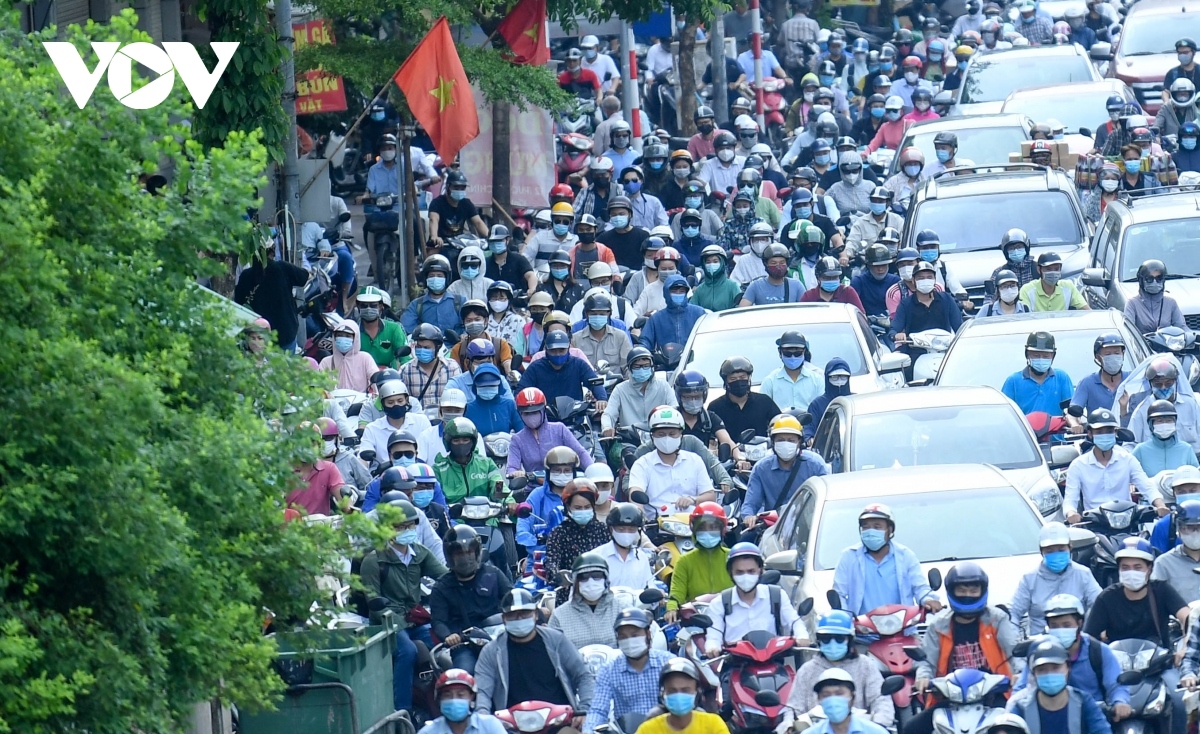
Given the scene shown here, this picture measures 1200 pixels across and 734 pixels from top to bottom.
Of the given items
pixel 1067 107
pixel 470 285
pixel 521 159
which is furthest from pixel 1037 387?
pixel 1067 107

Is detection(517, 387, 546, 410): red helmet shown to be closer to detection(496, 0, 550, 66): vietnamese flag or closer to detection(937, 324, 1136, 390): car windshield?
detection(937, 324, 1136, 390): car windshield

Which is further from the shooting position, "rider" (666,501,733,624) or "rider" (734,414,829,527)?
"rider" (734,414,829,527)

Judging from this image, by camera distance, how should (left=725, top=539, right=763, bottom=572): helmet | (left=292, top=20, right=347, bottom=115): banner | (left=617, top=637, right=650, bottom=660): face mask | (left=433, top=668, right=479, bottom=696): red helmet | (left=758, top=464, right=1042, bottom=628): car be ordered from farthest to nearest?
(left=292, top=20, right=347, bottom=115): banner → (left=758, top=464, right=1042, bottom=628): car → (left=725, top=539, right=763, bottom=572): helmet → (left=617, top=637, right=650, bottom=660): face mask → (left=433, top=668, right=479, bottom=696): red helmet

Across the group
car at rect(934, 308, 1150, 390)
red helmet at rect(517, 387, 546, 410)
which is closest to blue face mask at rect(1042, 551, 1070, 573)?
car at rect(934, 308, 1150, 390)

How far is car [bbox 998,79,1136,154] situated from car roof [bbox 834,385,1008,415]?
14.1 m

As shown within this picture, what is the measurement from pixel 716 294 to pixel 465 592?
8.31 metres

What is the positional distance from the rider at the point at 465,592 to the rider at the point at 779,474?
2.14 meters

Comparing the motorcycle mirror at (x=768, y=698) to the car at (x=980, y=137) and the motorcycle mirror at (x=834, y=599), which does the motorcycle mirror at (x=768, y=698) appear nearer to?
the motorcycle mirror at (x=834, y=599)

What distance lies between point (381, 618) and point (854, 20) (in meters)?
35.7

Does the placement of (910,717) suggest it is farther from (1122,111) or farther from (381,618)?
(1122,111)

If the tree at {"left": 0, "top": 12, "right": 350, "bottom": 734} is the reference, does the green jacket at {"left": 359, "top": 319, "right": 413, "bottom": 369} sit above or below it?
below

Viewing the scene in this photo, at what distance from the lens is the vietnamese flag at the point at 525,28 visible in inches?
1041

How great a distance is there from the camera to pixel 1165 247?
22.9 metres

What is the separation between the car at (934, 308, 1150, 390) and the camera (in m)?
19.7
